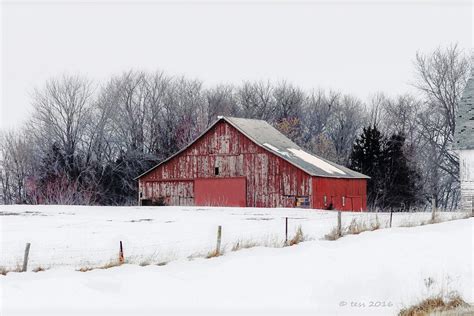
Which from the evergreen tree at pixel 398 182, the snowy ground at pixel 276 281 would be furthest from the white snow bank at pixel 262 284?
the evergreen tree at pixel 398 182

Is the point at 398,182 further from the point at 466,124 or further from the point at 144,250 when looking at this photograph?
the point at 144,250

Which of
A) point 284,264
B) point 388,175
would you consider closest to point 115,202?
point 388,175

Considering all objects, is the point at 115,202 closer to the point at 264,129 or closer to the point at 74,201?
the point at 74,201

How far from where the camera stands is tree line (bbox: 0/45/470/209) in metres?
59.4

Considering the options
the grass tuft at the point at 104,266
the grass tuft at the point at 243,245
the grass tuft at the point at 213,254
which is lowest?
the grass tuft at the point at 104,266

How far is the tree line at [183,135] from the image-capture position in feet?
195

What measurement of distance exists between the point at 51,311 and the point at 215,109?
6164cm

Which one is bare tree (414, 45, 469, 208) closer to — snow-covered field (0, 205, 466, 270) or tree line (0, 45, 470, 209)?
tree line (0, 45, 470, 209)

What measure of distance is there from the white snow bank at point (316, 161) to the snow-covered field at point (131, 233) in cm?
845

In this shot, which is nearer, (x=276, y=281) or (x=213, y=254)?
(x=276, y=281)

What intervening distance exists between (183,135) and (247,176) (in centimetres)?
2348

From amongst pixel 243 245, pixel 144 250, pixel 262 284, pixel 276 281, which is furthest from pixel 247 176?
pixel 262 284

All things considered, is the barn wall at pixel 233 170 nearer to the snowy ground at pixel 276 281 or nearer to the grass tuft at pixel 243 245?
the snowy ground at pixel 276 281

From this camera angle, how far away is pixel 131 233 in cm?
2566
